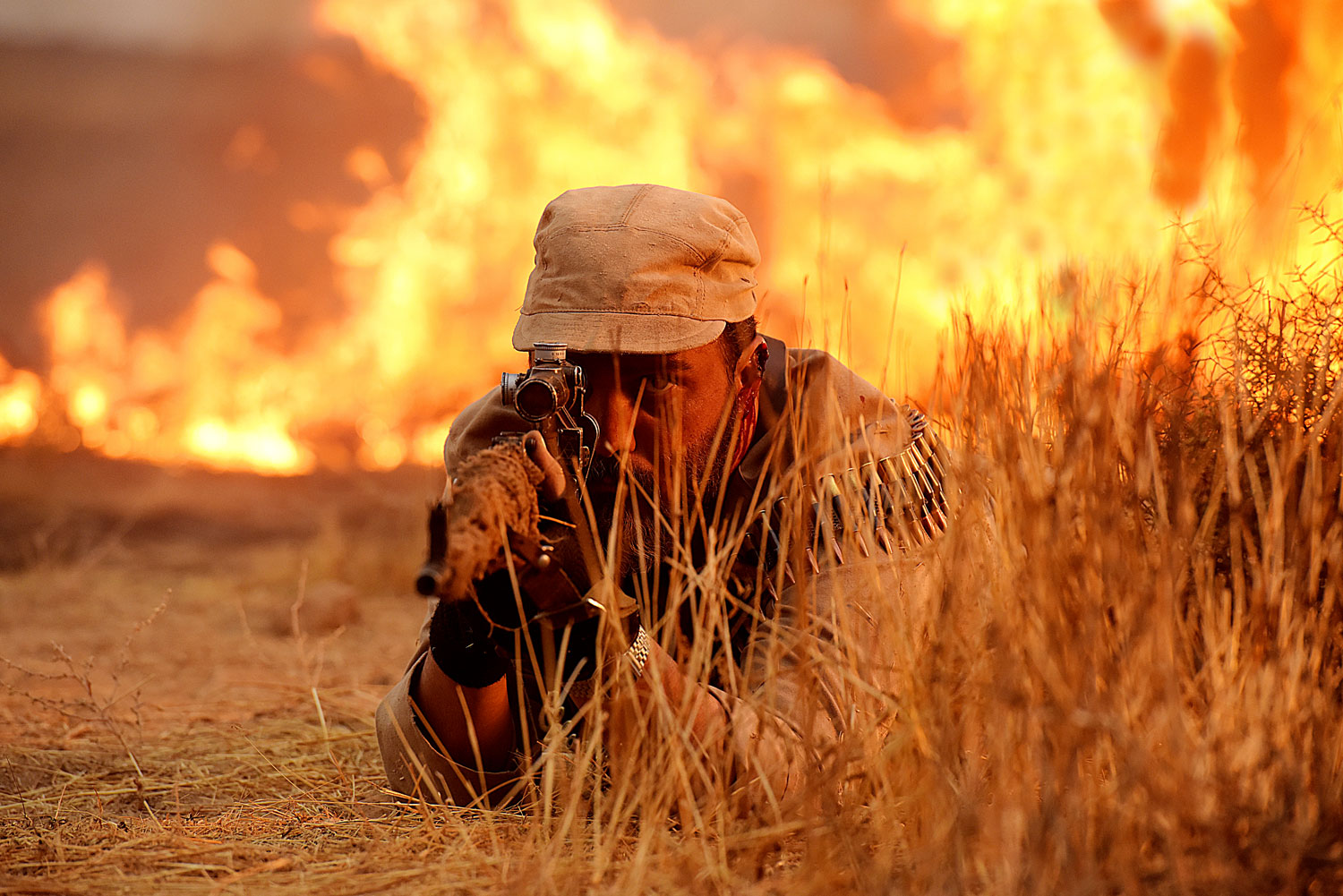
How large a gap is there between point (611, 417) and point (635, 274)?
0.32m

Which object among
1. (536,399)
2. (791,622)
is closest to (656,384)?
(536,399)

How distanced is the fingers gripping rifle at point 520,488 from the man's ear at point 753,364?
0.40 meters

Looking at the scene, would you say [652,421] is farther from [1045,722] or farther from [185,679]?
[185,679]

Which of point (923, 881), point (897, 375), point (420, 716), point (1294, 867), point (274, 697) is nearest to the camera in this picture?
point (1294, 867)

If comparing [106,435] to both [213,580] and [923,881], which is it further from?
[923,881]

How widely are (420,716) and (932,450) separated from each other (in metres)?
1.11

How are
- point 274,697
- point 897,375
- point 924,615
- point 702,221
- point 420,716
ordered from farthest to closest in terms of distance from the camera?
point 274,697, point 702,221, point 420,716, point 897,375, point 924,615

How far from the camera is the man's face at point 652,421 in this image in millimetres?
1957

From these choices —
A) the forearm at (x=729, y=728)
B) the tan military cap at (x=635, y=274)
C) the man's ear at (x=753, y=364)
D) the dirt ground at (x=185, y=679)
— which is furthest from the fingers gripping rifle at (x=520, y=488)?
the dirt ground at (x=185, y=679)

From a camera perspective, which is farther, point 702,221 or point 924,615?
point 702,221

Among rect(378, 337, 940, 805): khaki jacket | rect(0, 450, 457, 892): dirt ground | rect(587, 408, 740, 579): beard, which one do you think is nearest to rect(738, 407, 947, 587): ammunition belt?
rect(378, 337, 940, 805): khaki jacket

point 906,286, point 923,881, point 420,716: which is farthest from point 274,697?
point 906,286

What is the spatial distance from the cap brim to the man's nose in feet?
0.30

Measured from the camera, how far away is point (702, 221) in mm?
2199
